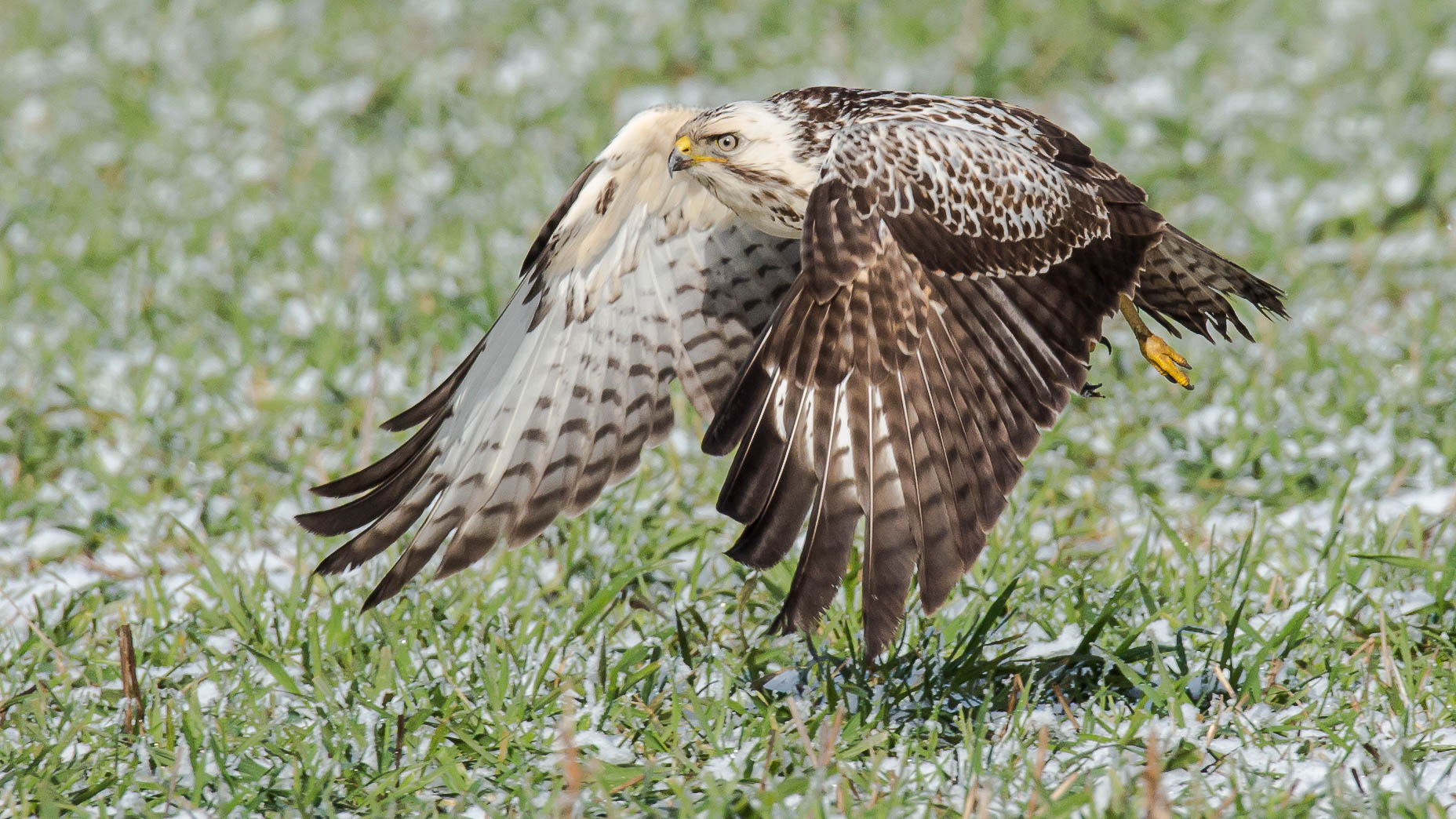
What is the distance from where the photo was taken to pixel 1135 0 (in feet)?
28.4

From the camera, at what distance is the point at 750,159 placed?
412cm

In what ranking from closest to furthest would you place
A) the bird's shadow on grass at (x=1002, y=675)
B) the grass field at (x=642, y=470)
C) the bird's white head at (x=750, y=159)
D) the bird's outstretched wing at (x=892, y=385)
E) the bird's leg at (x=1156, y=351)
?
the bird's outstretched wing at (x=892, y=385) < the grass field at (x=642, y=470) < the bird's shadow on grass at (x=1002, y=675) < the bird's white head at (x=750, y=159) < the bird's leg at (x=1156, y=351)

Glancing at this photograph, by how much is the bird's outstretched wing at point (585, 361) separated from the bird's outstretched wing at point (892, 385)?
84cm

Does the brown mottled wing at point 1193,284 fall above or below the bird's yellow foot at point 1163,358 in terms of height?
above

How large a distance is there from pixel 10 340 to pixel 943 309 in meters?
4.07

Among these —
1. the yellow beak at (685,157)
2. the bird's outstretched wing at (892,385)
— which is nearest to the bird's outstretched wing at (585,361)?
the yellow beak at (685,157)

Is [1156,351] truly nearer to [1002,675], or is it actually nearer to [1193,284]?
[1193,284]

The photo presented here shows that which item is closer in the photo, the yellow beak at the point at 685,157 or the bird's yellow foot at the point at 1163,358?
the yellow beak at the point at 685,157

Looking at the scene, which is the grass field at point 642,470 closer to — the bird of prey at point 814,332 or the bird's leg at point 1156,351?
the bird of prey at point 814,332

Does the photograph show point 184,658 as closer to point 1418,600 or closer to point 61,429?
point 61,429

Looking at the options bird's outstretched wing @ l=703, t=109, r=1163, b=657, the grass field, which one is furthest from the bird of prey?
the grass field

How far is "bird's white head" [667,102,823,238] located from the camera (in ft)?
13.5

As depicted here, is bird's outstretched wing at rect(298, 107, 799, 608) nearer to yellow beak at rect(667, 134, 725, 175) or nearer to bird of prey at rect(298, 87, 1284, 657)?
bird of prey at rect(298, 87, 1284, 657)

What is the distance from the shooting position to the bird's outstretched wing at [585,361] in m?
4.19
